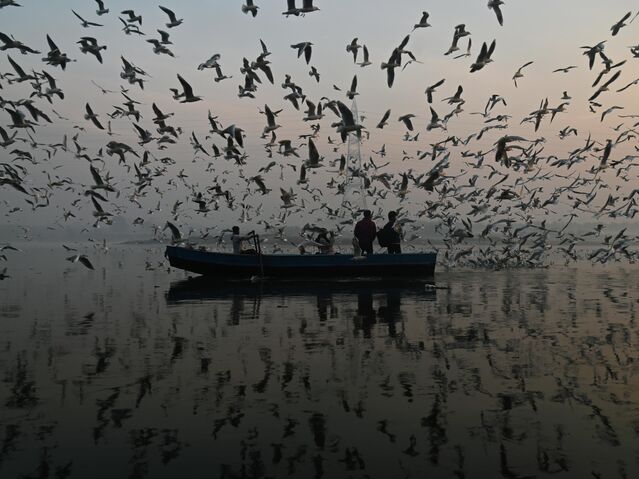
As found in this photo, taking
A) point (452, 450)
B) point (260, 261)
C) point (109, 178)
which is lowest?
point (452, 450)

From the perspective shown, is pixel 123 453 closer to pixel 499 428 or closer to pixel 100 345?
pixel 499 428

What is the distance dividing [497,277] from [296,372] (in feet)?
83.0

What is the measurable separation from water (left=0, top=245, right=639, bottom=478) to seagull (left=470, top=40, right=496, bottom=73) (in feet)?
22.2

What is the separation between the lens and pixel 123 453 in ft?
22.0

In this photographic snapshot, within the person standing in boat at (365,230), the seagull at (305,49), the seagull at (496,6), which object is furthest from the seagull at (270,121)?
the person standing in boat at (365,230)

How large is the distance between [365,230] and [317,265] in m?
2.95

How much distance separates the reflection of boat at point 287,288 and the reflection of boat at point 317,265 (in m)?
1.08

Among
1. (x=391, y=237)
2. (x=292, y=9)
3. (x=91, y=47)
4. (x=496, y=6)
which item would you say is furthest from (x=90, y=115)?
(x=391, y=237)

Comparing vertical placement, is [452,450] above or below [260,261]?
below

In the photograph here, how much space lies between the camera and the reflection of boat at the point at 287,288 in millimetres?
24094

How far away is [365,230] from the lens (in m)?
31.2

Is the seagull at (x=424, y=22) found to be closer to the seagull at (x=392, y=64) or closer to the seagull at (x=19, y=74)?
the seagull at (x=392, y=64)

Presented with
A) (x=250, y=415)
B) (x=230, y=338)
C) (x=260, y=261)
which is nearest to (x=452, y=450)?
(x=250, y=415)

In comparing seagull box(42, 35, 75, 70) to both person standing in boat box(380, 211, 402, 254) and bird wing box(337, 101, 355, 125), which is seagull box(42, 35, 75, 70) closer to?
bird wing box(337, 101, 355, 125)
